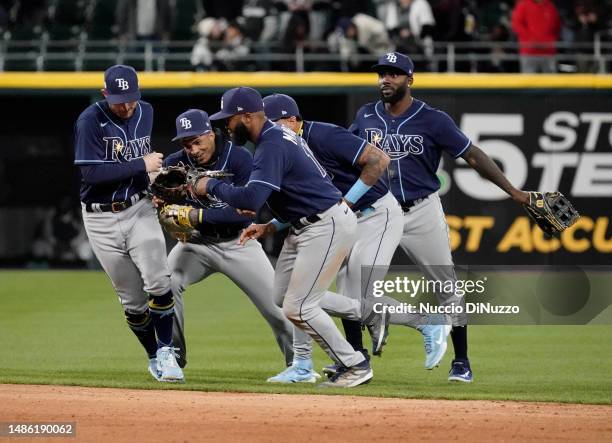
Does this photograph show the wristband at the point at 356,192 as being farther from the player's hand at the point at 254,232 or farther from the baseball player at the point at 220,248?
the baseball player at the point at 220,248

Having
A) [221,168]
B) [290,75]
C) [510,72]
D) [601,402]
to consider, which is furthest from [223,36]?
[601,402]

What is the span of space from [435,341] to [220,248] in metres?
1.69

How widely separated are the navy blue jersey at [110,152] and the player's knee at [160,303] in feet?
2.29

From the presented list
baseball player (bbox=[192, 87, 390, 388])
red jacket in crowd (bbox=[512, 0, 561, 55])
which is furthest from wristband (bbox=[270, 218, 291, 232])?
red jacket in crowd (bbox=[512, 0, 561, 55])

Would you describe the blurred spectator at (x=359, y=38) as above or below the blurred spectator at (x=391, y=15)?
below

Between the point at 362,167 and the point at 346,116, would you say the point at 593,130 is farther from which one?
the point at 362,167

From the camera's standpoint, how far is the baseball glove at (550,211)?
8.52 m

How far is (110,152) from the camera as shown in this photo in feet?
27.0

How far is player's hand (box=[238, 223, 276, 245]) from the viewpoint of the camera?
780 cm

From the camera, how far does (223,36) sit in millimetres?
16969

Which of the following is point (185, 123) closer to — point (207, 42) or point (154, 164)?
point (154, 164)

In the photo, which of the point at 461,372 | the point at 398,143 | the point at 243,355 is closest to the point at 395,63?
the point at 398,143

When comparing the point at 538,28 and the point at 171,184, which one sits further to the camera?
the point at 538,28

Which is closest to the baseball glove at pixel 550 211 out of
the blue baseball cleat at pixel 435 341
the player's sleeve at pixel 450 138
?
the player's sleeve at pixel 450 138
